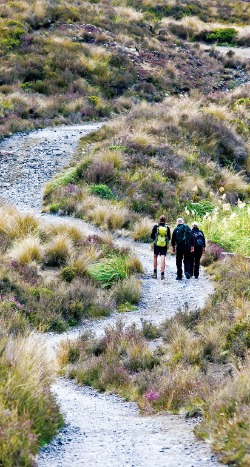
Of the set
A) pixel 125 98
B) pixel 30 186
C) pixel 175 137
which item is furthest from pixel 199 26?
pixel 30 186

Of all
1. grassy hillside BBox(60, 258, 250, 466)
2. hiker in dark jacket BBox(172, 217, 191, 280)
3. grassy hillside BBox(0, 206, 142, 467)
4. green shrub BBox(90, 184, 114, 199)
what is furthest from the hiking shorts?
green shrub BBox(90, 184, 114, 199)

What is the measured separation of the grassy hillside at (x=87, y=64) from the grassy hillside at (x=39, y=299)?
365 inches

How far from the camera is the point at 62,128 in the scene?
2417 centimetres

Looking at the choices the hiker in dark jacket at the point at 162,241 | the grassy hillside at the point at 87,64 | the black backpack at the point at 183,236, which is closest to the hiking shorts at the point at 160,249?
the hiker in dark jacket at the point at 162,241

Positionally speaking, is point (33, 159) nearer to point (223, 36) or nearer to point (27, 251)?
point (27, 251)

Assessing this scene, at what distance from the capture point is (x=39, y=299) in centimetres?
1123

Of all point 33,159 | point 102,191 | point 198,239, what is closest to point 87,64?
point 33,159

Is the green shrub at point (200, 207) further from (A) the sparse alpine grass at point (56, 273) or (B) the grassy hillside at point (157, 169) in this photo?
(A) the sparse alpine grass at point (56, 273)

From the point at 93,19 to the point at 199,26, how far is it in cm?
1081

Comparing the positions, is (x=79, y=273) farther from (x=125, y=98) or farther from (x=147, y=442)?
(x=125, y=98)

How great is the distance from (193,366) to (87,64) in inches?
906

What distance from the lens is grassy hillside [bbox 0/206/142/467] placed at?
559cm

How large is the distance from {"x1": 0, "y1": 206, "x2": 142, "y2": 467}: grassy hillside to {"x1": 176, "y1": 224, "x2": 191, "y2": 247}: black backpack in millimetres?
1035

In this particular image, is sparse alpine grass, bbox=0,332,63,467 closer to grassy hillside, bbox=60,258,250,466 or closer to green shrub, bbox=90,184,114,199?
grassy hillside, bbox=60,258,250,466
